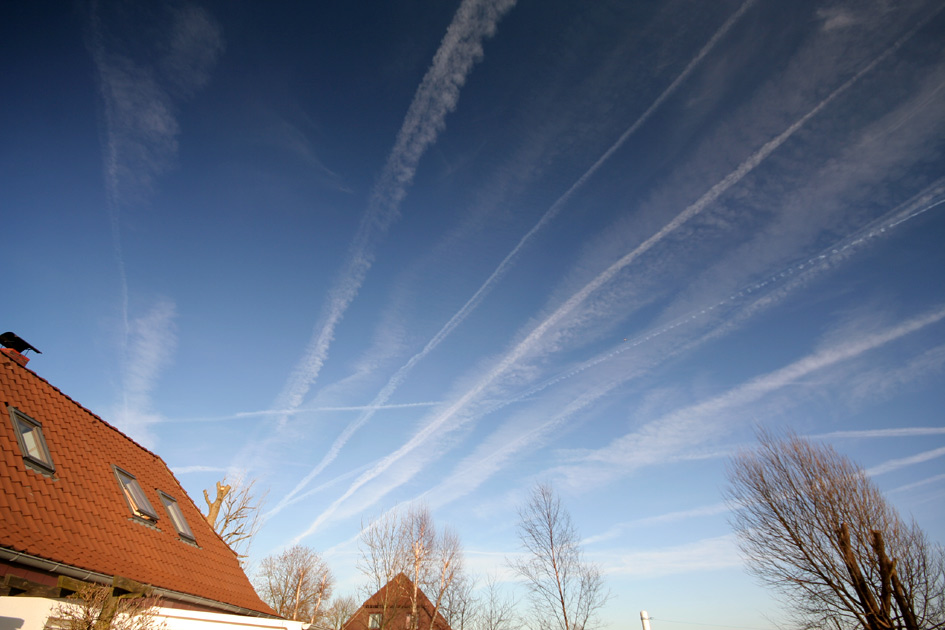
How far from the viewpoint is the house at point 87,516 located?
21.4ft

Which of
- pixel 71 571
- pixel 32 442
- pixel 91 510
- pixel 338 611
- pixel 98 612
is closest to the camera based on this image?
pixel 98 612

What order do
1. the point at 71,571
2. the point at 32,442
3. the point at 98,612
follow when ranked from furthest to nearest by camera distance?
the point at 32,442 < the point at 71,571 < the point at 98,612

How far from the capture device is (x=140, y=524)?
32.6 feet

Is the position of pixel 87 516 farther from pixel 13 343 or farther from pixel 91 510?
pixel 13 343

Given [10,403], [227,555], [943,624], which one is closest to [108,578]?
[10,403]

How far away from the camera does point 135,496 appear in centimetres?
1080

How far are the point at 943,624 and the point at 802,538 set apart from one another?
334 centimetres

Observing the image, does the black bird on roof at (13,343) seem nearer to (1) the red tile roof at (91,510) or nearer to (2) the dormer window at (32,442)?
(1) the red tile roof at (91,510)

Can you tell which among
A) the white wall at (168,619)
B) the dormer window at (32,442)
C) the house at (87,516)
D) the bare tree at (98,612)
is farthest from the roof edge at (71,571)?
the dormer window at (32,442)

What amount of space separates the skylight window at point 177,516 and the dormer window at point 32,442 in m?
4.41

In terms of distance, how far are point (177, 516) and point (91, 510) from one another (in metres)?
4.30

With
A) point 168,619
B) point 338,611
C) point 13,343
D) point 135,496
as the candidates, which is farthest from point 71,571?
point 338,611

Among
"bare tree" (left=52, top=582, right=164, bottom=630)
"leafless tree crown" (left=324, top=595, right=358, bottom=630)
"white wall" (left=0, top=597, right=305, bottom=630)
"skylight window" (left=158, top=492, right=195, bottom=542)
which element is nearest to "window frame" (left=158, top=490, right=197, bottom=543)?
"skylight window" (left=158, top=492, right=195, bottom=542)

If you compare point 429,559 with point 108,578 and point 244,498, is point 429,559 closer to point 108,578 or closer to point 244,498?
point 244,498
